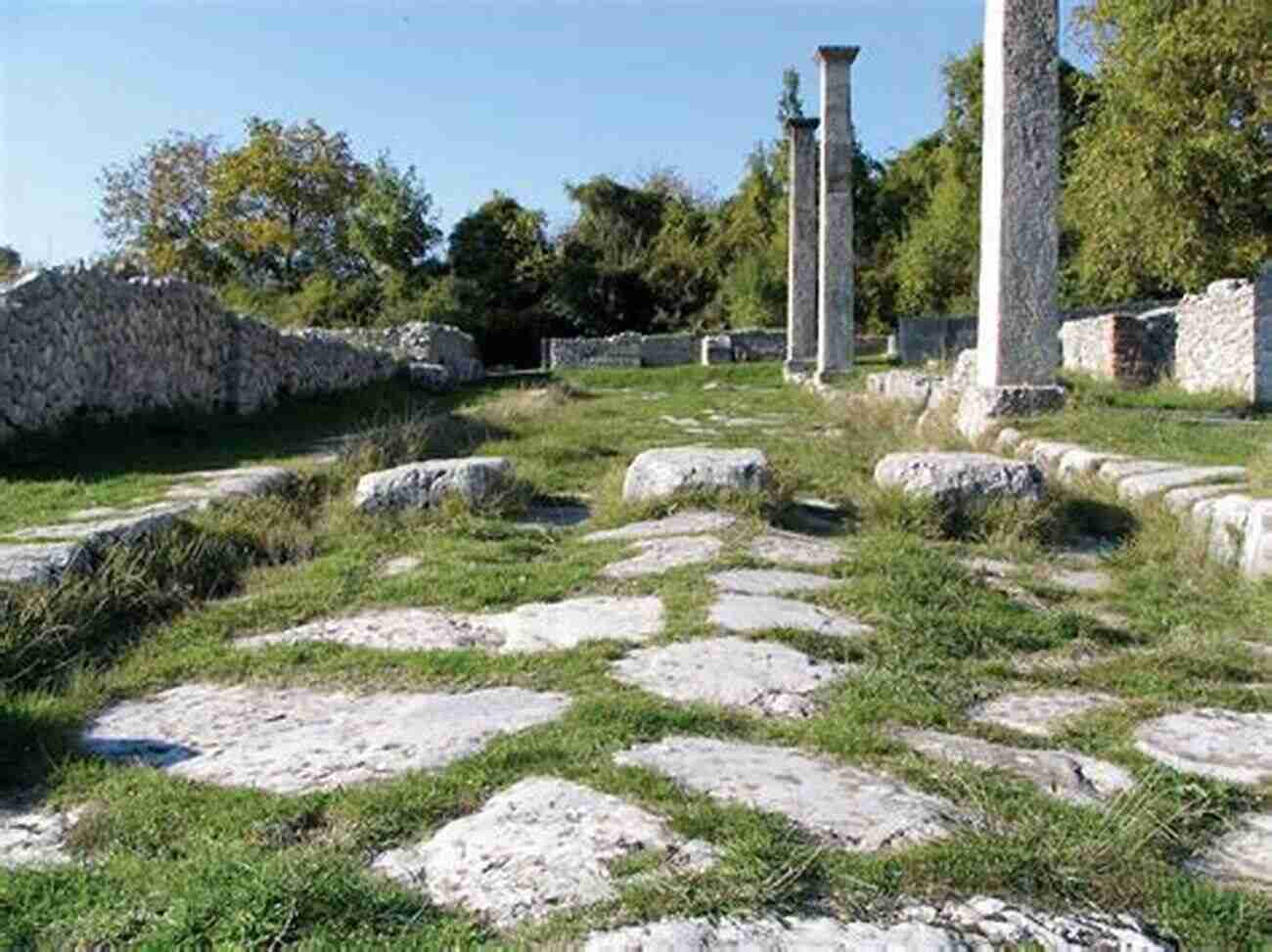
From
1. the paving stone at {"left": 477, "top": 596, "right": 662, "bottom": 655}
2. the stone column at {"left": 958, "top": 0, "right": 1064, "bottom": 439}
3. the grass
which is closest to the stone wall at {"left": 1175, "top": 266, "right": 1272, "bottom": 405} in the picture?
the stone column at {"left": 958, "top": 0, "right": 1064, "bottom": 439}

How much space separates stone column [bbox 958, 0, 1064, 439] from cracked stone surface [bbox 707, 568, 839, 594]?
4461 millimetres

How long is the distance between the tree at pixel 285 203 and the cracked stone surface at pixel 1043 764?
39.8 meters

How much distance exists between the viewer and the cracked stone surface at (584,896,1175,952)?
2076 millimetres

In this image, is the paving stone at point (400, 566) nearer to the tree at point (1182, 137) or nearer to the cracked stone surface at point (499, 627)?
the cracked stone surface at point (499, 627)

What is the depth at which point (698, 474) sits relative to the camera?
6219 mm

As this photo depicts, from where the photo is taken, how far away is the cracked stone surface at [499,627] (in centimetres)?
413

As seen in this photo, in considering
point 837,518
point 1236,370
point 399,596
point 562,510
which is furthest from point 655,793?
point 1236,370

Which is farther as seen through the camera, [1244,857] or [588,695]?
[588,695]

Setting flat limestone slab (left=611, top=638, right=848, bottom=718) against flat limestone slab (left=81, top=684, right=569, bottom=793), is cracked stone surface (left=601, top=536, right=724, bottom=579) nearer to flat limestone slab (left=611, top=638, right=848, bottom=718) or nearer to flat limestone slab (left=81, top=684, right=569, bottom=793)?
flat limestone slab (left=611, top=638, right=848, bottom=718)

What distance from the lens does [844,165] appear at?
59.4ft

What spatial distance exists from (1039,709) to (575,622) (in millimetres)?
1621

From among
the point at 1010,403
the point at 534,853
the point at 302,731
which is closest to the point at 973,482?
the point at 1010,403

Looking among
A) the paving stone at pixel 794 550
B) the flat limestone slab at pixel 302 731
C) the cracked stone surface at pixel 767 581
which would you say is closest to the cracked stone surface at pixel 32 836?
the flat limestone slab at pixel 302 731

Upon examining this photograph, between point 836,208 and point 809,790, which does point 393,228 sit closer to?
point 836,208
